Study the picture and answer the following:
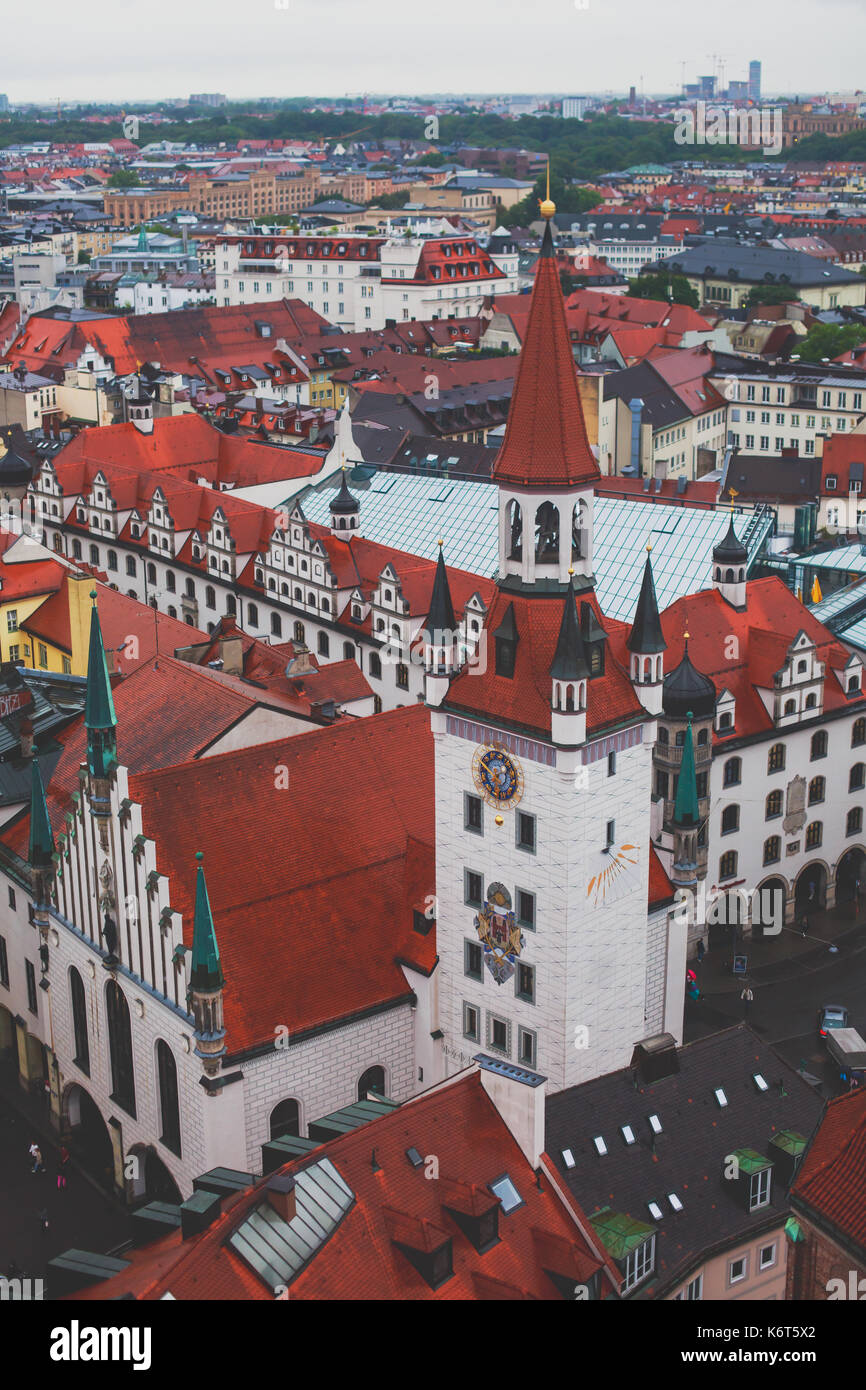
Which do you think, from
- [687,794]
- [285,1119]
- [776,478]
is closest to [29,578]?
[687,794]

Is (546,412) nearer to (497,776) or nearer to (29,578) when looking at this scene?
(497,776)

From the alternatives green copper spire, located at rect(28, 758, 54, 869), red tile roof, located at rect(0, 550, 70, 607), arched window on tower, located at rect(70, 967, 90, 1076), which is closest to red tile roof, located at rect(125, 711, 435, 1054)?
green copper spire, located at rect(28, 758, 54, 869)

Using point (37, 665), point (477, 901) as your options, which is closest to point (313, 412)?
point (37, 665)

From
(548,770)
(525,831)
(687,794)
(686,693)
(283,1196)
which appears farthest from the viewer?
(686,693)

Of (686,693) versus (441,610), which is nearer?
(441,610)

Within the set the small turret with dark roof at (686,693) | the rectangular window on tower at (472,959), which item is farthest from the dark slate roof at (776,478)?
the rectangular window on tower at (472,959)

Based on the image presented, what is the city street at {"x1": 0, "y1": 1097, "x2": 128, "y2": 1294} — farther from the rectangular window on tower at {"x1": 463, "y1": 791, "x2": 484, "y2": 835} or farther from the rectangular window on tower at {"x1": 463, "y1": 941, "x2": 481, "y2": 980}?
the rectangular window on tower at {"x1": 463, "y1": 791, "x2": 484, "y2": 835}

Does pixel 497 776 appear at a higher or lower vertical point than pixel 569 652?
lower
